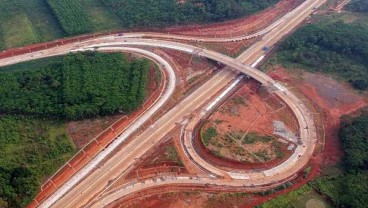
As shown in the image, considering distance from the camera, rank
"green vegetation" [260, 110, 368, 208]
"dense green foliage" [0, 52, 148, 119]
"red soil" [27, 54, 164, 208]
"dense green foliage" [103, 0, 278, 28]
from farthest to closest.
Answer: "dense green foliage" [103, 0, 278, 28], "dense green foliage" [0, 52, 148, 119], "red soil" [27, 54, 164, 208], "green vegetation" [260, 110, 368, 208]

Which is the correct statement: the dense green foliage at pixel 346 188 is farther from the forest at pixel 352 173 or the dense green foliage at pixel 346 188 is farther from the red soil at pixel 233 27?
the red soil at pixel 233 27

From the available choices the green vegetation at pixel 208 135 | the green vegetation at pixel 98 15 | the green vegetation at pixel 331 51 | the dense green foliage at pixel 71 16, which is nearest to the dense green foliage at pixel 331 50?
the green vegetation at pixel 331 51

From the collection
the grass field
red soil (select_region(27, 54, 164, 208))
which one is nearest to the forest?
the grass field


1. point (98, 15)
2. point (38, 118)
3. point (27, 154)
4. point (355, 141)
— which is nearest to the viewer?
point (27, 154)

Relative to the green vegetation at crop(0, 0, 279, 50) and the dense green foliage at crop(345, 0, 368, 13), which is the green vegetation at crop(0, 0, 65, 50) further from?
the dense green foliage at crop(345, 0, 368, 13)

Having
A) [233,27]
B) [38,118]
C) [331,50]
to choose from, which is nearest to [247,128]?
[331,50]

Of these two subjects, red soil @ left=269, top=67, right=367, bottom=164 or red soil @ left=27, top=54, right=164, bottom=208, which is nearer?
red soil @ left=27, top=54, right=164, bottom=208

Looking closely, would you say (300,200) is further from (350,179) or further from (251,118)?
(251,118)
